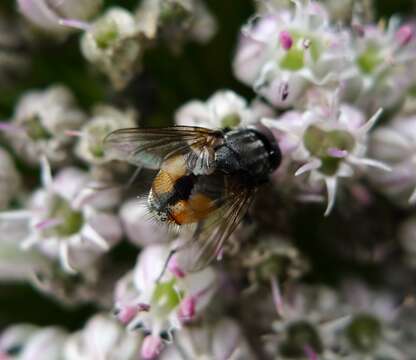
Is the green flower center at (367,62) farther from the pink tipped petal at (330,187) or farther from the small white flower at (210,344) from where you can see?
the small white flower at (210,344)

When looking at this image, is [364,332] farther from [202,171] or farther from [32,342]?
[32,342]

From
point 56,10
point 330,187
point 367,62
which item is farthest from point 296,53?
point 56,10

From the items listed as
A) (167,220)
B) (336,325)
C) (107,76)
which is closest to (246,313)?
(336,325)

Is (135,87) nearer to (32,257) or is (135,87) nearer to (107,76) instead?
(107,76)

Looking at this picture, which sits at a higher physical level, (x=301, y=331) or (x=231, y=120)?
(x=231, y=120)

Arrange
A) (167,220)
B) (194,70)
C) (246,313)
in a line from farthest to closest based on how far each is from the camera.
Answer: (194,70)
(246,313)
(167,220)
